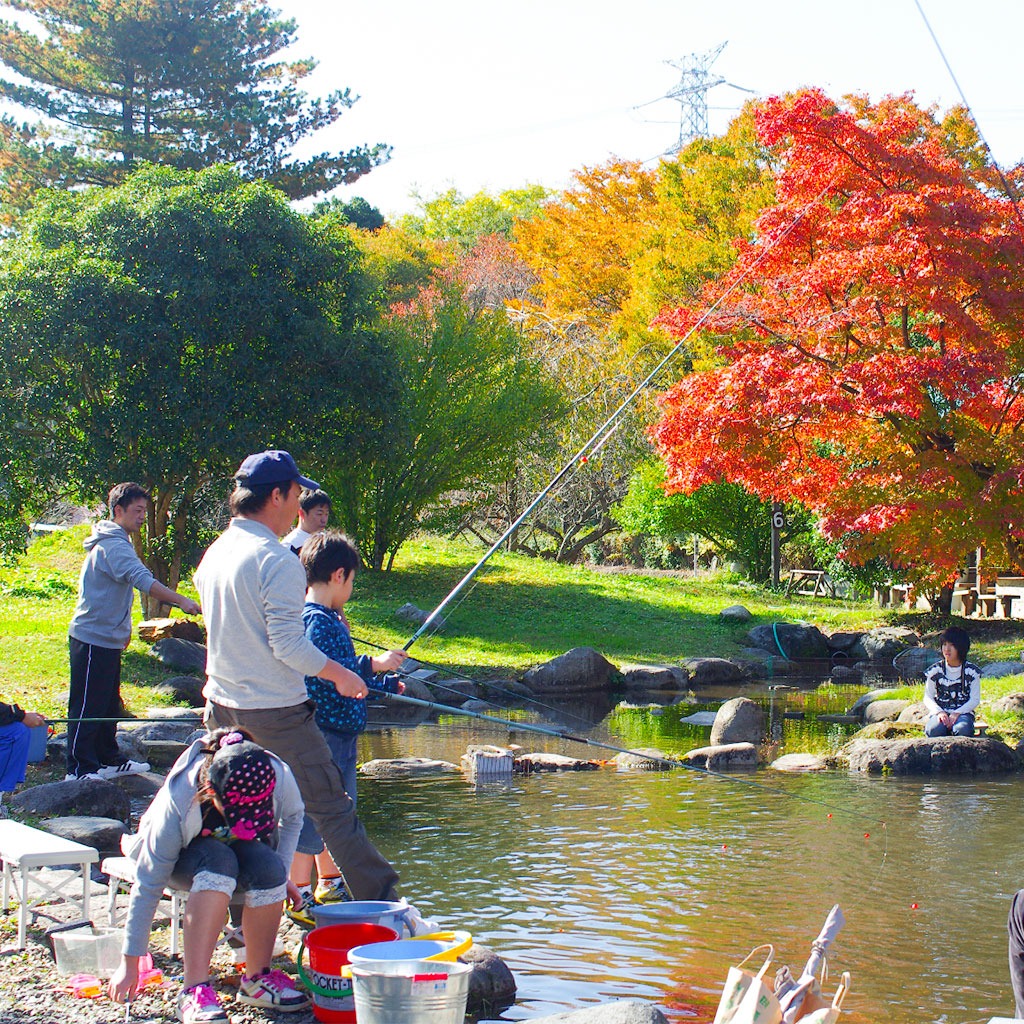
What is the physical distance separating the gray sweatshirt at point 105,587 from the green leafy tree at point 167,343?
6.28 m

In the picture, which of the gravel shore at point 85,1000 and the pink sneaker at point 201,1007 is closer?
the pink sneaker at point 201,1007

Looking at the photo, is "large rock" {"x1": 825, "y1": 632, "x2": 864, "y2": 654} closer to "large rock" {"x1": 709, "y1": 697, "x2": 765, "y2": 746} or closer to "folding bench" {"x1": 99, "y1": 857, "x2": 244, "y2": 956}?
"large rock" {"x1": 709, "y1": 697, "x2": 765, "y2": 746}

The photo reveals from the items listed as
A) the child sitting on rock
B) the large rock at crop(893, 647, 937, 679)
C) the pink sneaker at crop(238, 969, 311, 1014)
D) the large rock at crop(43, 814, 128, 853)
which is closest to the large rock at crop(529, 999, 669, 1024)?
the pink sneaker at crop(238, 969, 311, 1014)

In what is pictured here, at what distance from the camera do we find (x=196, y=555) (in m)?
→ 15.7

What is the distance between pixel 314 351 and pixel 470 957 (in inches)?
423

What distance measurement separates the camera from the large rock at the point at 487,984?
13.4ft

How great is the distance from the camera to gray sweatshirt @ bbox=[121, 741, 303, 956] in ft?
11.3

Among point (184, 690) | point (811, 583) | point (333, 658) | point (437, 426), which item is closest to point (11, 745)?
point (333, 658)

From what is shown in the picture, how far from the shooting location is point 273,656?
396 cm

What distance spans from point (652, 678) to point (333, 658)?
34.2 feet

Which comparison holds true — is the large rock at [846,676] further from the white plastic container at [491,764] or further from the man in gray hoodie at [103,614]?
the man in gray hoodie at [103,614]

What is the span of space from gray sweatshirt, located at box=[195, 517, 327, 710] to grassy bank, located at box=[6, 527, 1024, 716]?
22.9 ft

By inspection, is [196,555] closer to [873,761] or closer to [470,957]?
[873,761]

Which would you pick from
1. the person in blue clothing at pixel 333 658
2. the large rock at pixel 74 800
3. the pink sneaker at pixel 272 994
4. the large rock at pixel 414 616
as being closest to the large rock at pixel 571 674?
the large rock at pixel 414 616
